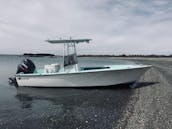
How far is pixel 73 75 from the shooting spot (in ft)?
63.6

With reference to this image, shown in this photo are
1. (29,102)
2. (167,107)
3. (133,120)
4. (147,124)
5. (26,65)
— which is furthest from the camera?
(26,65)

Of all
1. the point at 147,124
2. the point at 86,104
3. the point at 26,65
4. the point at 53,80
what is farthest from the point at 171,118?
the point at 26,65

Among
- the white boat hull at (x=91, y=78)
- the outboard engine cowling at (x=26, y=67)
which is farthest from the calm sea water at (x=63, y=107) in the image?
the outboard engine cowling at (x=26, y=67)

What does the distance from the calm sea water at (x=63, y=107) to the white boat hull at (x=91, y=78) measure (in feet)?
1.82

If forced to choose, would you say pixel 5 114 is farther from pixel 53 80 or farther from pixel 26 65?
pixel 26 65

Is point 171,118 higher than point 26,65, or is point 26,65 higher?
point 26,65

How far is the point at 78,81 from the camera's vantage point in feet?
64.9

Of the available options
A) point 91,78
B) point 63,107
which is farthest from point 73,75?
point 63,107

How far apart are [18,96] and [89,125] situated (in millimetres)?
9818

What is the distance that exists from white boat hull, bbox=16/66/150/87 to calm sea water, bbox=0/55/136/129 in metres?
0.56

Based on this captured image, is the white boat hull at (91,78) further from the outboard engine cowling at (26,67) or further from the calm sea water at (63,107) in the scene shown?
the outboard engine cowling at (26,67)

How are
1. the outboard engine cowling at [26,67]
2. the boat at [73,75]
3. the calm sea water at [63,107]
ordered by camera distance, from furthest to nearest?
the outboard engine cowling at [26,67]
the boat at [73,75]
the calm sea water at [63,107]

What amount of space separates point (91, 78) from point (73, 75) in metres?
1.37

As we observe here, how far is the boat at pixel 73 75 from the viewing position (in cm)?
1903
